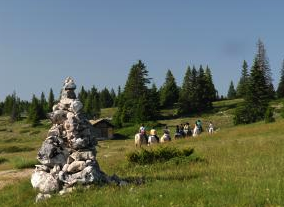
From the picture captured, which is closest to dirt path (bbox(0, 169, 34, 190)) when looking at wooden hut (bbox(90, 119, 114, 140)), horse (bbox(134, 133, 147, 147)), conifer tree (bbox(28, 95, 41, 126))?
horse (bbox(134, 133, 147, 147))

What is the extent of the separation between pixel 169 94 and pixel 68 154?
398 feet

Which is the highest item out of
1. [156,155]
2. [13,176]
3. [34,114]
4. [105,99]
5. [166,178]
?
[105,99]

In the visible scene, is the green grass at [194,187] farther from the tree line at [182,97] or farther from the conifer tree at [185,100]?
the conifer tree at [185,100]

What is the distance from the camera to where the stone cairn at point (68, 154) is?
15516mm

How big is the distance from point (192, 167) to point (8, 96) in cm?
17818

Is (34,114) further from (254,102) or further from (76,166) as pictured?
(76,166)

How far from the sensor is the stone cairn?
50.9ft

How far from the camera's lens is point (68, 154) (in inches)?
657

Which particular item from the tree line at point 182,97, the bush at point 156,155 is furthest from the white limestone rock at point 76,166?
the tree line at point 182,97

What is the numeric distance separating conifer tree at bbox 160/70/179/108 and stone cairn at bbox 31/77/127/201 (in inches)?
4629

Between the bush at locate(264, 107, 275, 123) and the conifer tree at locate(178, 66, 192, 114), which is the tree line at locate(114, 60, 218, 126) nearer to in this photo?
the conifer tree at locate(178, 66, 192, 114)

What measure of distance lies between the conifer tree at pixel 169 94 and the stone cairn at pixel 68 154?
118 metres

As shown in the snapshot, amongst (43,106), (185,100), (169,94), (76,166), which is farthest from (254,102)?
(43,106)

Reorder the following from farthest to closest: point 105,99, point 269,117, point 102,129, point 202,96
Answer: point 105,99, point 202,96, point 102,129, point 269,117
